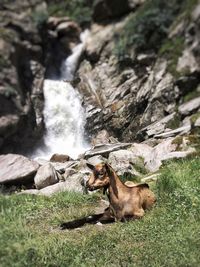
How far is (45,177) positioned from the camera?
49.4ft

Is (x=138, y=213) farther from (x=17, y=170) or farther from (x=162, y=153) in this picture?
(x=17, y=170)

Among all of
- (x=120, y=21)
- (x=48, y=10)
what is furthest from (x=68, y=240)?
(x=48, y=10)

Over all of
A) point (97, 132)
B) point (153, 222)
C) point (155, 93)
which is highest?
point (153, 222)

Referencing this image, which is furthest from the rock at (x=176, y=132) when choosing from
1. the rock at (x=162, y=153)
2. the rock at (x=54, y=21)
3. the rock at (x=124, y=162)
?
the rock at (x=54, y=21)

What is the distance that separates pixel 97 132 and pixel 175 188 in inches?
372

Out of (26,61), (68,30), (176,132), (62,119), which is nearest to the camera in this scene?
(176,132)

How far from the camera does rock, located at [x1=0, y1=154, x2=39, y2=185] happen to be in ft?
52.7

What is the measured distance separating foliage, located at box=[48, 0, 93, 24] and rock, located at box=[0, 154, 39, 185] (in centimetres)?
2076

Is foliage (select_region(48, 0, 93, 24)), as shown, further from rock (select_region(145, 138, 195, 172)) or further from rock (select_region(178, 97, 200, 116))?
rock (select_region(145, 138, 195, 172))

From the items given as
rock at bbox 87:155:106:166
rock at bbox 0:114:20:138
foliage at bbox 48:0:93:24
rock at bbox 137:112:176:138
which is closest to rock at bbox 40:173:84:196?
rock at bbox 87:155:106:166

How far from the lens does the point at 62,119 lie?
27656mm

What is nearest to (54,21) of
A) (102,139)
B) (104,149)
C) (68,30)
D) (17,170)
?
(68,30)

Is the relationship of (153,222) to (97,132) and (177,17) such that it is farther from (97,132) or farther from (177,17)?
(177,17)

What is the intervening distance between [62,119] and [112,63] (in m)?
5.00
